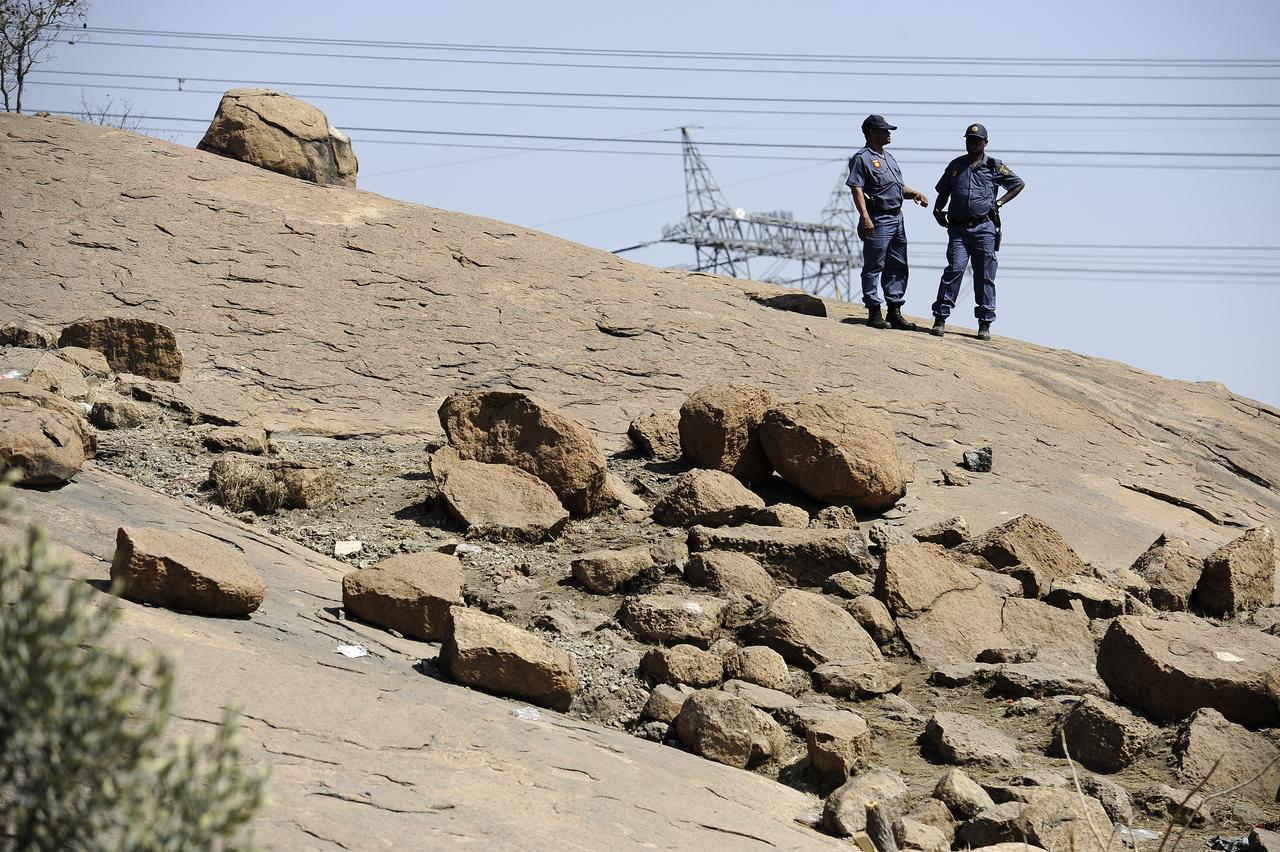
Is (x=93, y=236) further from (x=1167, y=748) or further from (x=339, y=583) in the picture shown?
(x=1167, y=748)

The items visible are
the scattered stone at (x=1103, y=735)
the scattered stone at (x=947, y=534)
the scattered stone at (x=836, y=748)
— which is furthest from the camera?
the scattered stone at (x=947, y=534)

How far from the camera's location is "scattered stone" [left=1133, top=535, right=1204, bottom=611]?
6539mm

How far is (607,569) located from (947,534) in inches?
78.9

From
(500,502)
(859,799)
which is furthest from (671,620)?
(859,799)

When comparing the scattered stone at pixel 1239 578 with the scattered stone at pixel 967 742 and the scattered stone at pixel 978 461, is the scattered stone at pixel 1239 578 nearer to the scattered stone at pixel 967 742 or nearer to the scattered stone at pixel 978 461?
the scattered stone at pixel 978 461

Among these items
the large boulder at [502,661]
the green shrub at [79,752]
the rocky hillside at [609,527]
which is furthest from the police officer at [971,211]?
the green shrub at [79,752]

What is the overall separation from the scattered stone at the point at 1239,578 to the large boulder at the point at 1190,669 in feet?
4.12

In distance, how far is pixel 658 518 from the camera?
22.2ft

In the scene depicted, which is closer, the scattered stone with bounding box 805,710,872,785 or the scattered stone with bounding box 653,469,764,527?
the scattered stone with bounding box 805,710,872,785

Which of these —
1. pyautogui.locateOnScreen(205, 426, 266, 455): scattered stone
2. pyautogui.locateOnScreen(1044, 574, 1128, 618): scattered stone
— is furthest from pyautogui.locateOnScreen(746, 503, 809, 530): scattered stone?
pyautogui.locateOnScreen(205, 426, 266, 455): scattered stone

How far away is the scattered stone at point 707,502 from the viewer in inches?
260

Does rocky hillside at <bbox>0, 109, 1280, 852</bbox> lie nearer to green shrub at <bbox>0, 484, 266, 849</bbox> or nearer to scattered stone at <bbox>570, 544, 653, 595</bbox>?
scattered stone at <bbox>570, 544, 653, 595</bbox>

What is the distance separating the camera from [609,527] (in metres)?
6.80

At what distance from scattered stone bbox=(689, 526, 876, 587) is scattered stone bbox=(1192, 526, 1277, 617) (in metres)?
1.87
